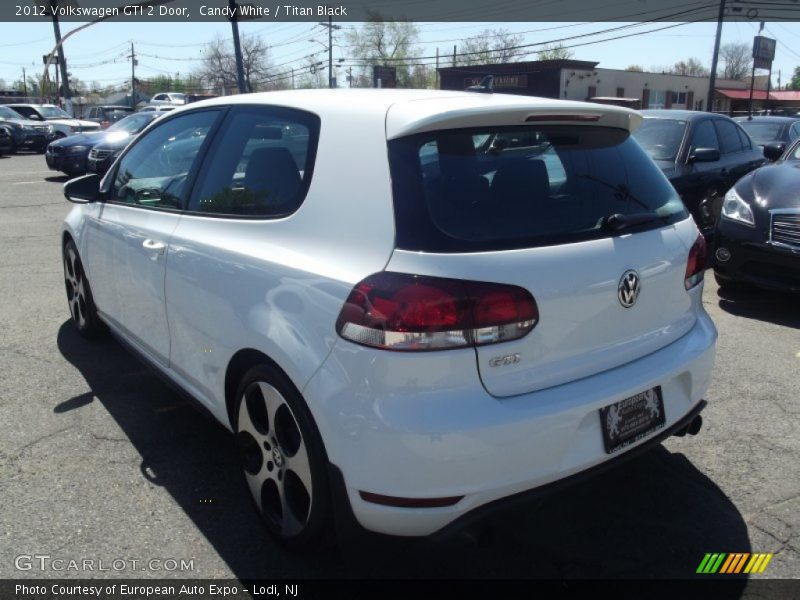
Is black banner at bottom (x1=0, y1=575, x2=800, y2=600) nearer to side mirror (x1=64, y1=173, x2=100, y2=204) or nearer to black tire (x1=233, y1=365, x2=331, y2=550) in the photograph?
black tire (x1=233, y1=365, x2=331, y2=550)

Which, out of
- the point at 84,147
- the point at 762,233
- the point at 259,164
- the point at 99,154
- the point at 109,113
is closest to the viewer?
the point at 259,164

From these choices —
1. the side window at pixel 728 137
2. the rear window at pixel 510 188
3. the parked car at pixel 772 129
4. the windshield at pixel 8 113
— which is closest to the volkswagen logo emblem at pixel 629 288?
the rear window at pixel 510 188

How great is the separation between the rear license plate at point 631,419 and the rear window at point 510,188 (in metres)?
0.60

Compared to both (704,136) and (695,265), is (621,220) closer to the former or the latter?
(695,265)

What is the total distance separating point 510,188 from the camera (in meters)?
2.39

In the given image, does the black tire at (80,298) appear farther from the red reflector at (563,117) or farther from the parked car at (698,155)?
the parked car at (698,155)

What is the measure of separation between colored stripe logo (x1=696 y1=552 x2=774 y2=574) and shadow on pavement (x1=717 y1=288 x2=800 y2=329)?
3.41m

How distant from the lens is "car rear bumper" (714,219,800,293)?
552cm

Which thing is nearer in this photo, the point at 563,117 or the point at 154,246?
the point at 563,117

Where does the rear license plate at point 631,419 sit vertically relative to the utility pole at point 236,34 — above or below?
below

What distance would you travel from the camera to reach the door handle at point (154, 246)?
3.25 metres

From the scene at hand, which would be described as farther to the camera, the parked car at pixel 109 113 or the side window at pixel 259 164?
the parked car at pixel 109 113

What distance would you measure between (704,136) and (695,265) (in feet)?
20.6

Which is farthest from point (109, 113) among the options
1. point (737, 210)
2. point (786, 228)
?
point (786, 228)
